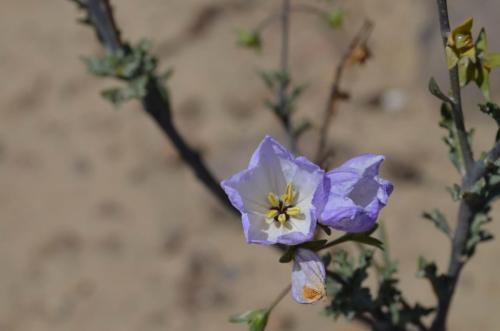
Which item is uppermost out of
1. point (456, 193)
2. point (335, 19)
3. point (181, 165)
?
point (181, 165)

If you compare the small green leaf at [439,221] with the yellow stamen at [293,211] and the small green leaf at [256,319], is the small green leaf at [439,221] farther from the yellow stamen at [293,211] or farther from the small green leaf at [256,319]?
the small green leaf at [256,319]

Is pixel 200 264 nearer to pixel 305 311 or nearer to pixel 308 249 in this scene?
pixel 305 311

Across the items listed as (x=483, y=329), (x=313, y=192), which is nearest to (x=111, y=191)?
(x=483, y=329)

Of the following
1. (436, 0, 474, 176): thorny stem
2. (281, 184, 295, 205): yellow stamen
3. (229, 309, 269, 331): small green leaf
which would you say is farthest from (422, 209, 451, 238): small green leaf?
(229, 309, 269, 331): small green leaf

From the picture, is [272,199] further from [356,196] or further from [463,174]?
[463,174]

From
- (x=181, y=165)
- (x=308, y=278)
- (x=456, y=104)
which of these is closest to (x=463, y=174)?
(x=456, y=104)

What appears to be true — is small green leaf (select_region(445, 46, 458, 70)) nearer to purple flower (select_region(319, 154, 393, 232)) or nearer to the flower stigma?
purple flower (select_region(319, 154, 393, 232))
